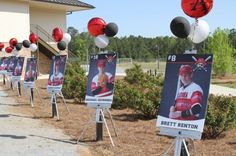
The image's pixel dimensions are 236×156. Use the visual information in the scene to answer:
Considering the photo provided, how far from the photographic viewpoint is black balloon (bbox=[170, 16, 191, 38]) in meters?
6.23

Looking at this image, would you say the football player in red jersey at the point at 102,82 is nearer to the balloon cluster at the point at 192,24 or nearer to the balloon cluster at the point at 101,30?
the balloon cluster at the point at 101,30

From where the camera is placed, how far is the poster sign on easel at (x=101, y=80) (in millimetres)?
8930

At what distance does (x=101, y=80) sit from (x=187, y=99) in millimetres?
3241

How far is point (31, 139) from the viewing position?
30.0 ft

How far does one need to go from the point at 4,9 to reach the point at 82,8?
8.90 metres

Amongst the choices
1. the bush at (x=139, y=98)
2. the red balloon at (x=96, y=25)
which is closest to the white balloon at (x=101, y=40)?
the red balloon at (x=96, y=25)

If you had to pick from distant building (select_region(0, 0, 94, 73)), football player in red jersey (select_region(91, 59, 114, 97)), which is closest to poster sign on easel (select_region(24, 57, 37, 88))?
football player in red jersey (select_region(91, 59, 114, 97))

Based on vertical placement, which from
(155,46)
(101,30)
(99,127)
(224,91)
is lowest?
(155,46)

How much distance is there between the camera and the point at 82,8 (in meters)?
40.2

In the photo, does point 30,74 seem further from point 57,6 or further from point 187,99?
point 57,6

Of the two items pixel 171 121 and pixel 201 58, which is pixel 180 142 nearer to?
pixel 171 121

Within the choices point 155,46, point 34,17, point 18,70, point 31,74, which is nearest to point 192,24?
point 31,74

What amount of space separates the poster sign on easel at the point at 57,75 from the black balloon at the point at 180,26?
21.0ft

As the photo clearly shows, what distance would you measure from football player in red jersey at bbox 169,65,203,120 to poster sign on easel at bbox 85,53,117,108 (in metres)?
2.77
